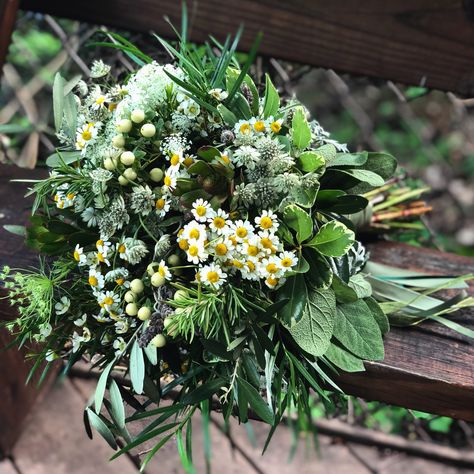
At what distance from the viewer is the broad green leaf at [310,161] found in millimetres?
691

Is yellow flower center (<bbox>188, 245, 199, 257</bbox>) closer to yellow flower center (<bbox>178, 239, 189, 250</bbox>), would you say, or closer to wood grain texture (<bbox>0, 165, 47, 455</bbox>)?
yellow flower center (<bbox>178, 239, 189, 250</bbox>)

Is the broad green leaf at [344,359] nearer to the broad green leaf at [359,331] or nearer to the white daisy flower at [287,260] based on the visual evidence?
the broad green leaf at [359,331]

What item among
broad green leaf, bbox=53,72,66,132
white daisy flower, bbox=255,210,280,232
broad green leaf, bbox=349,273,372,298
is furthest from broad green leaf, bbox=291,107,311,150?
broad green leaf, bbox=53,72,66,132

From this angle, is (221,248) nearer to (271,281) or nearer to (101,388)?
(271,281)

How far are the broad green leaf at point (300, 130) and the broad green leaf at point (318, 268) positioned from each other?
0.43 ft

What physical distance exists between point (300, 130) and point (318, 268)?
0.17 meters

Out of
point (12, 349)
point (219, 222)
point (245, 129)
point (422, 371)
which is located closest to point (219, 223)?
point (219, 222)

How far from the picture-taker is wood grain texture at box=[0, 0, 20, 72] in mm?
1058

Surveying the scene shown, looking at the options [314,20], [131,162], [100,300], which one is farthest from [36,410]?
[314,20]

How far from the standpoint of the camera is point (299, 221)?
2.21ft

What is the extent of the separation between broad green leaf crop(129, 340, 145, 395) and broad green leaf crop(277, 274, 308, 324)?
180 mm

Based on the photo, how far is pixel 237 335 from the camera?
2.32 ft

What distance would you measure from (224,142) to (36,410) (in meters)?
1.09

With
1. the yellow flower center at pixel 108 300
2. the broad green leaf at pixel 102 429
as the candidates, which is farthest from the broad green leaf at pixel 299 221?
the broad green leaf at pixel 102 429
